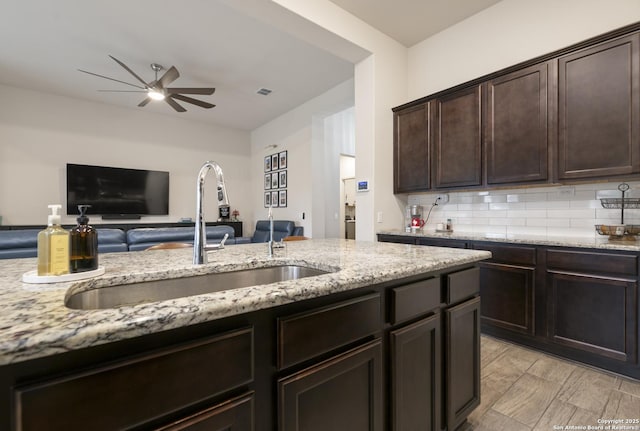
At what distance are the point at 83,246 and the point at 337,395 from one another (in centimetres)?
96

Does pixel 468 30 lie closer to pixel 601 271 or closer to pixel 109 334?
pixel 601 271

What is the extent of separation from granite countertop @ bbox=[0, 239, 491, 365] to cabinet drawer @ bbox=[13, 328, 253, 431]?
62 millimetres

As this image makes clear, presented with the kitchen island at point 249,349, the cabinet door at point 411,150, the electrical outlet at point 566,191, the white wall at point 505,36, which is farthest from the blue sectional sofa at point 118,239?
the electrical outlet at point 566,191

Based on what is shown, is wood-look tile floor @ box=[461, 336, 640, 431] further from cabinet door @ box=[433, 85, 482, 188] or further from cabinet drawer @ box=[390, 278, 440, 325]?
cabinet door @ box=[433, 85, 482, 188]

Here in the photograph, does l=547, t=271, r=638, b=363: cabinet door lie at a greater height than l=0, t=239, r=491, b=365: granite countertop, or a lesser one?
lesser

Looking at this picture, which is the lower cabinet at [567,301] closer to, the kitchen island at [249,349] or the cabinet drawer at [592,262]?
the cabinet drawer at [592,262]

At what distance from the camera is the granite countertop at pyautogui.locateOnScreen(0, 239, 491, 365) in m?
0.52

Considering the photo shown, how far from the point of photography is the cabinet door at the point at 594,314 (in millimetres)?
1905

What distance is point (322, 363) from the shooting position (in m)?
0.87

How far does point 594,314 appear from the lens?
79.9 inches

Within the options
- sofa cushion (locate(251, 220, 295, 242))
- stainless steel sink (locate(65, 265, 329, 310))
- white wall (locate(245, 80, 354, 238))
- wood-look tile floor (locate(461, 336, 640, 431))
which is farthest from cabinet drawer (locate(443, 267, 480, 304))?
sofa cushion (locate(251, 220, 295, 242))

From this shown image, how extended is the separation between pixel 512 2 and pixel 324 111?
9.47 feet

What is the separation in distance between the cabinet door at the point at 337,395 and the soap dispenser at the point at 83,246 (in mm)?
772

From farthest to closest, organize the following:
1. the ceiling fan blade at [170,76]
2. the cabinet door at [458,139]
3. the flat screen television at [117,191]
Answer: the flat screen television at [117,191], the ceiling fan blade at [170,76], the cabinet door at [458,139]
